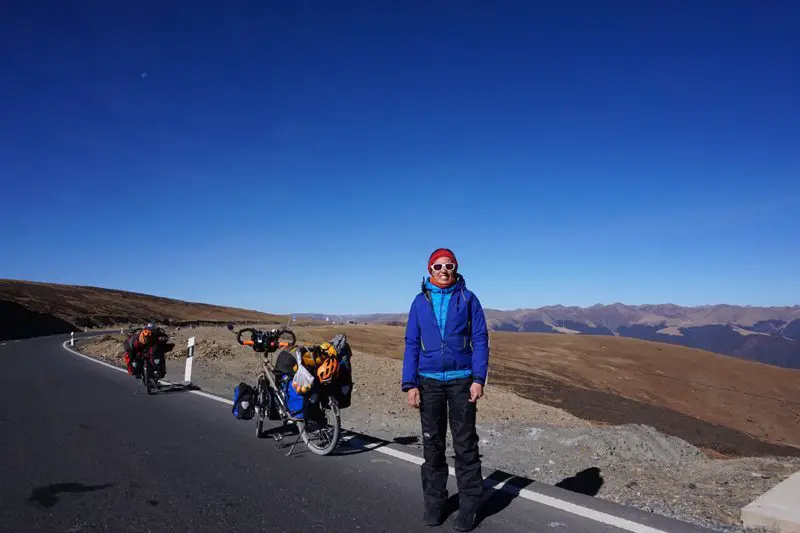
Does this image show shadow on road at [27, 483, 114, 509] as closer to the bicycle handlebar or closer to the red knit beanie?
the bicycle handlebar

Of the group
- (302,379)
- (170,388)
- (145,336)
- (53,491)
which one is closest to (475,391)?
(302,379)

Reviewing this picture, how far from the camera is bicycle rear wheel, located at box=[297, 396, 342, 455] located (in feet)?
20.8

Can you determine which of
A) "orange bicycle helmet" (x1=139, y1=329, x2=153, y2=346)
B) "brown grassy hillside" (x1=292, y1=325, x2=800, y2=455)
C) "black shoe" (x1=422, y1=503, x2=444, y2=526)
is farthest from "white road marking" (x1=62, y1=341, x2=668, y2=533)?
"brown grassy hillside" (x1=292, y1=325, x2=800, y2=455)

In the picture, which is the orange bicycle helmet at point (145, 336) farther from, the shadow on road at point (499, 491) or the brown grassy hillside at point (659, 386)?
the brown grassy hillside at point (659, 386)

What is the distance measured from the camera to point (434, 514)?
422cm

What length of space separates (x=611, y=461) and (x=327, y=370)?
410 cm

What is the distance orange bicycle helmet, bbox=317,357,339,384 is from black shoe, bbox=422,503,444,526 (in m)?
2.32

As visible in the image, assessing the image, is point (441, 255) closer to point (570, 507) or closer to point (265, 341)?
point (570, 507)

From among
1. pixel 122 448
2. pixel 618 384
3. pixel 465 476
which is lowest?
pixel 618 384

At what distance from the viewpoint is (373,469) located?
5.78 m

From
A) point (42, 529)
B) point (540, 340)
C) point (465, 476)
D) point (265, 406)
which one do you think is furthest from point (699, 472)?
point (540, 340)

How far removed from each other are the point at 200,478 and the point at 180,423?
3.35 m

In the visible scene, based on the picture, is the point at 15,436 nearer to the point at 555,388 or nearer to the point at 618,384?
the point at 555,388

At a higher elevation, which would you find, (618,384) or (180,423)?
(180,423)
